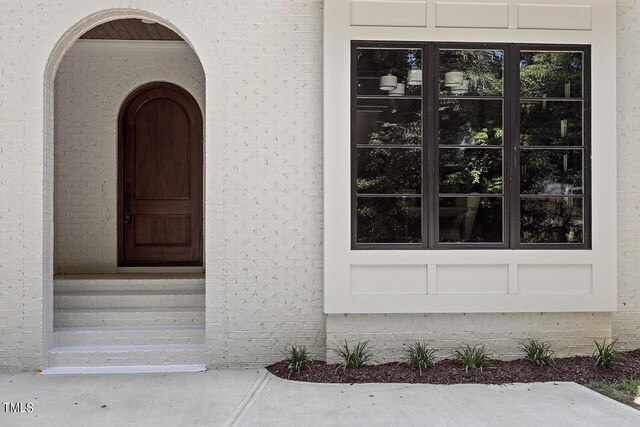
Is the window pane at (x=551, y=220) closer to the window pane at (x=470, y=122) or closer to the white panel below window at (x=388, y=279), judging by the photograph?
the window pane at (x=470, y=122)

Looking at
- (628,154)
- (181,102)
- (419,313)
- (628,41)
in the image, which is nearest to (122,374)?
(419,313)

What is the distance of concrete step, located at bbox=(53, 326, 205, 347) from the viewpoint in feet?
20.1

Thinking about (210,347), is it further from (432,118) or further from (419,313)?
(432,118)

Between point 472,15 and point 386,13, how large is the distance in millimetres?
882

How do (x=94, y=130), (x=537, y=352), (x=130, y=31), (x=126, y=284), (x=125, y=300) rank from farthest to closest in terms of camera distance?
(x=94, y=130) < (x=130, y=31) < (x=126, y=284) < (x=125, y=300) < (x=537, y=352)

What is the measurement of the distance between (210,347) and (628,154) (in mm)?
4827

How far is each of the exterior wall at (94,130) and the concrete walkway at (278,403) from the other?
7.71 ft

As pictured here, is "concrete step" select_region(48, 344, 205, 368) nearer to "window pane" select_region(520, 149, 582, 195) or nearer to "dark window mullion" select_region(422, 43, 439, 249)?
"dark window mullion" select_region(422, 43, 439, 249)

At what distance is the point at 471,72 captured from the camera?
6023 mm

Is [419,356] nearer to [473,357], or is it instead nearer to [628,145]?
[473,357]

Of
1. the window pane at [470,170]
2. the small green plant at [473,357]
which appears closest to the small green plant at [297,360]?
the small green plant at [473,357]

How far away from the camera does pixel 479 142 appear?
602 cm

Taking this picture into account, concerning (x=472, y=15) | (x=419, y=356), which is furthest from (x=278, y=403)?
(x=472, y=15)

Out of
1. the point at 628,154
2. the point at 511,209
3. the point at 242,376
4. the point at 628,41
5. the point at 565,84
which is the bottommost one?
the point at 242,376
